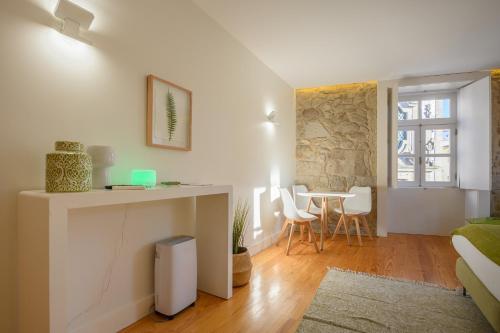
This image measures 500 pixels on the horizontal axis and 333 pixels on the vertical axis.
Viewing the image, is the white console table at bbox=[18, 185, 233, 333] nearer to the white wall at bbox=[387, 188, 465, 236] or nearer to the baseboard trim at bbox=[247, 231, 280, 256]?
the baseboard trim at bbox=[247, 231, 280, 256]

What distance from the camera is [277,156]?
13.6 feet

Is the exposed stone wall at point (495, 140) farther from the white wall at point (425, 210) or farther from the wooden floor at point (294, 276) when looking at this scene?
the wooden floor at point (294, 276)

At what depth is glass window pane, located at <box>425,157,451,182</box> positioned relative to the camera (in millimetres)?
4543

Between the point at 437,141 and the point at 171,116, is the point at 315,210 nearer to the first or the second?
the point at 437,141

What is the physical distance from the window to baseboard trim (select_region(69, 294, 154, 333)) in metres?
4.26

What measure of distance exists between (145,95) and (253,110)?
169 centimetres

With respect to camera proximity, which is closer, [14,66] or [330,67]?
[14,66]

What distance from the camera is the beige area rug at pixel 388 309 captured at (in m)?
A: 1.78

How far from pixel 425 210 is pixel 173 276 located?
416 cm

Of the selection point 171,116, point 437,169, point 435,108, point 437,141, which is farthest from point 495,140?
point 171,116

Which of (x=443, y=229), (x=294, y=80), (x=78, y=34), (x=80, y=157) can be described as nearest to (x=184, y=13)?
(x=78, y=34)

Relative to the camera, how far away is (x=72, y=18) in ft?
4.71

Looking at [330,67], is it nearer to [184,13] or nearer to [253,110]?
[253,110]

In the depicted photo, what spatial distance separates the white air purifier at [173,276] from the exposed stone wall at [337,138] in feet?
10.1
